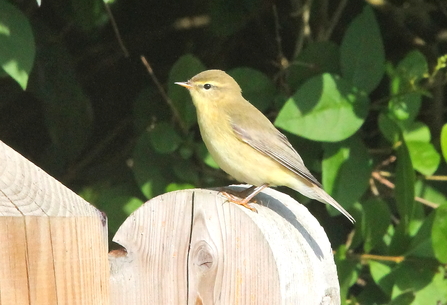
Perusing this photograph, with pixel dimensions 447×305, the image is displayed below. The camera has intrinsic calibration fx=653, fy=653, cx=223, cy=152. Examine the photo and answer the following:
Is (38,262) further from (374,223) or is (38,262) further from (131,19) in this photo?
(131,19)

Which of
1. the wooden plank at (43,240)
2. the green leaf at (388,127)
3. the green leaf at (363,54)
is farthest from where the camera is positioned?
the green leaf at (388,127)

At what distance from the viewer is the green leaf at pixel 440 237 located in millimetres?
3230

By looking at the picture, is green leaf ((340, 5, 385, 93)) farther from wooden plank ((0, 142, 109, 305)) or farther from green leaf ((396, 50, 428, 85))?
wooden plank ((0, 142, 109, 305))

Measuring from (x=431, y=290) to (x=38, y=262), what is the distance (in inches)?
95.3

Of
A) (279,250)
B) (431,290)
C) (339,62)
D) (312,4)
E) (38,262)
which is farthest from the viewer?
(312,4)

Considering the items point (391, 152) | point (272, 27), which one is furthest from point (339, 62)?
point (272, 27)

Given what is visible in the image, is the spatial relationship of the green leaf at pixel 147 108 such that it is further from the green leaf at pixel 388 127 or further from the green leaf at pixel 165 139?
the green leaf at pixel 388 127

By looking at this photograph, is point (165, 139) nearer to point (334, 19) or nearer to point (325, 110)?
point (325, 110)

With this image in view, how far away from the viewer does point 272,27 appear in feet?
15.2

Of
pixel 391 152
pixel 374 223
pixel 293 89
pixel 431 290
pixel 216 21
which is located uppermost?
pixel 216 21

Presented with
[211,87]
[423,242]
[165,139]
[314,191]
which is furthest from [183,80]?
[423,242]

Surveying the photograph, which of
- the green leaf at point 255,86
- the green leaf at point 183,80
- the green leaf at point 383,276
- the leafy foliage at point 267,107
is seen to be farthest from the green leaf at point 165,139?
the green leaf at point 383,276

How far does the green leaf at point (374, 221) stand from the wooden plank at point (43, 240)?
6.94 feet

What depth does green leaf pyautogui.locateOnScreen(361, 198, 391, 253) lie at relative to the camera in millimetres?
3533
